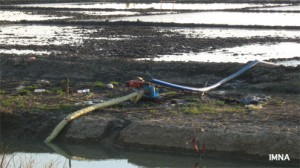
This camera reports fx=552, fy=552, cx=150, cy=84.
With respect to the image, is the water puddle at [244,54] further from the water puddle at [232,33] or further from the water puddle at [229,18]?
the water puddle at [229,18]

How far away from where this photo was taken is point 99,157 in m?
7.64

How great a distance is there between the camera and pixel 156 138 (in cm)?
757

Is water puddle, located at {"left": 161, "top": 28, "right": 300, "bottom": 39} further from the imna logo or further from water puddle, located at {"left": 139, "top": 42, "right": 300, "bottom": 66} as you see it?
the imna logo

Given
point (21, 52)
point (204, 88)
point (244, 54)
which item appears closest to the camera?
point (204, 88)

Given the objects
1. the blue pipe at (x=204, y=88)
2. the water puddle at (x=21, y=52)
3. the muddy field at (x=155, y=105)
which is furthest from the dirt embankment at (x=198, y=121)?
the water puddle at (x=21, y=52)

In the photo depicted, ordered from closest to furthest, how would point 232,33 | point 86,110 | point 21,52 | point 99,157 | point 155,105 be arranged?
point 99,157 < point 86,110 < point 155,105 < point 21,52 < point 232,33

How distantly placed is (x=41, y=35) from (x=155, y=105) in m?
12.5

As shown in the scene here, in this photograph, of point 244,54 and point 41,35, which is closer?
point 244,54


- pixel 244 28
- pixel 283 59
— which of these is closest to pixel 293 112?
pixel 283 59

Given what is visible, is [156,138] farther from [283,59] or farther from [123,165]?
[283,59]

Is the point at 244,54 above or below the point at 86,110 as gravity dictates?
below

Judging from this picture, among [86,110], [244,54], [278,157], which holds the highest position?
[86,110]

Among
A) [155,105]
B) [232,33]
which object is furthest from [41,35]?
[155,105]

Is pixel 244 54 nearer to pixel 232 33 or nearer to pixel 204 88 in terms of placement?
pixel 232 33
